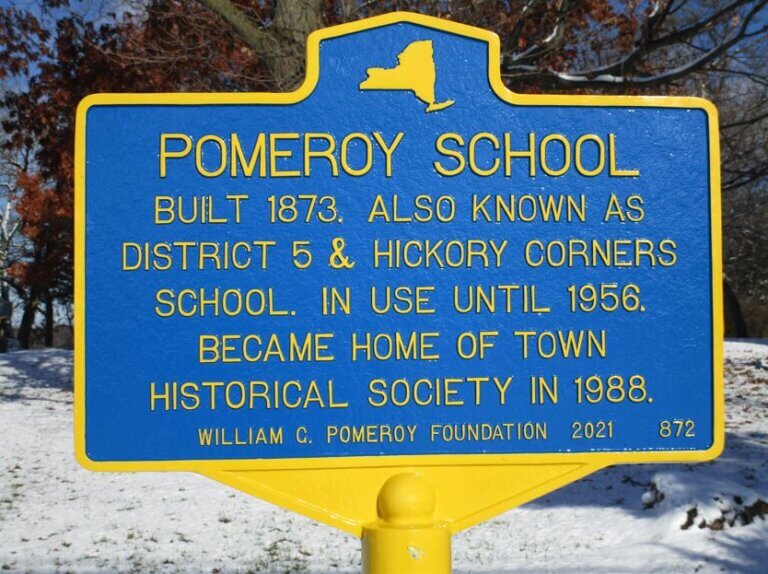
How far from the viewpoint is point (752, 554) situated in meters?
5.63

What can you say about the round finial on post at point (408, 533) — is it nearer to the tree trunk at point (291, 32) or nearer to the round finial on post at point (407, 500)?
the round finial on post at point (407, 500)

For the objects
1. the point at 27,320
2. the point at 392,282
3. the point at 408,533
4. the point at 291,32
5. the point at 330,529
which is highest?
the point at 291,32

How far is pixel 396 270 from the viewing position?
2664mm

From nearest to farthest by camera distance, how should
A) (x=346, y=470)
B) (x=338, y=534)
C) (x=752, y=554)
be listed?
1. (x=346, y=470)
2. (x=752, y=554)
3. (x=338, y=534)

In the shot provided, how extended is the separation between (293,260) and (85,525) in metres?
5.15

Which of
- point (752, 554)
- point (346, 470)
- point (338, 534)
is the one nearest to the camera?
point (346, 470)

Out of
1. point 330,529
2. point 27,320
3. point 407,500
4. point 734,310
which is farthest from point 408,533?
point 27,320

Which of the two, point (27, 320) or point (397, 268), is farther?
point (27, 320)

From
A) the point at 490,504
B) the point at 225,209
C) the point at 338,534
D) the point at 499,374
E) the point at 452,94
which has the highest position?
the point at 452,94

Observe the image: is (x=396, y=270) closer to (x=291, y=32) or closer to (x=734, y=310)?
(x=291, y=32)

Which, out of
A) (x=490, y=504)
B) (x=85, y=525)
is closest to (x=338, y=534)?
(x=85, y=525)

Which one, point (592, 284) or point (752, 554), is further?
point (752, 554)

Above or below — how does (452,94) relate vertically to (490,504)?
above

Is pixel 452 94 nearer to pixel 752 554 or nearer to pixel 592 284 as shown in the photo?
pixel 592 284
